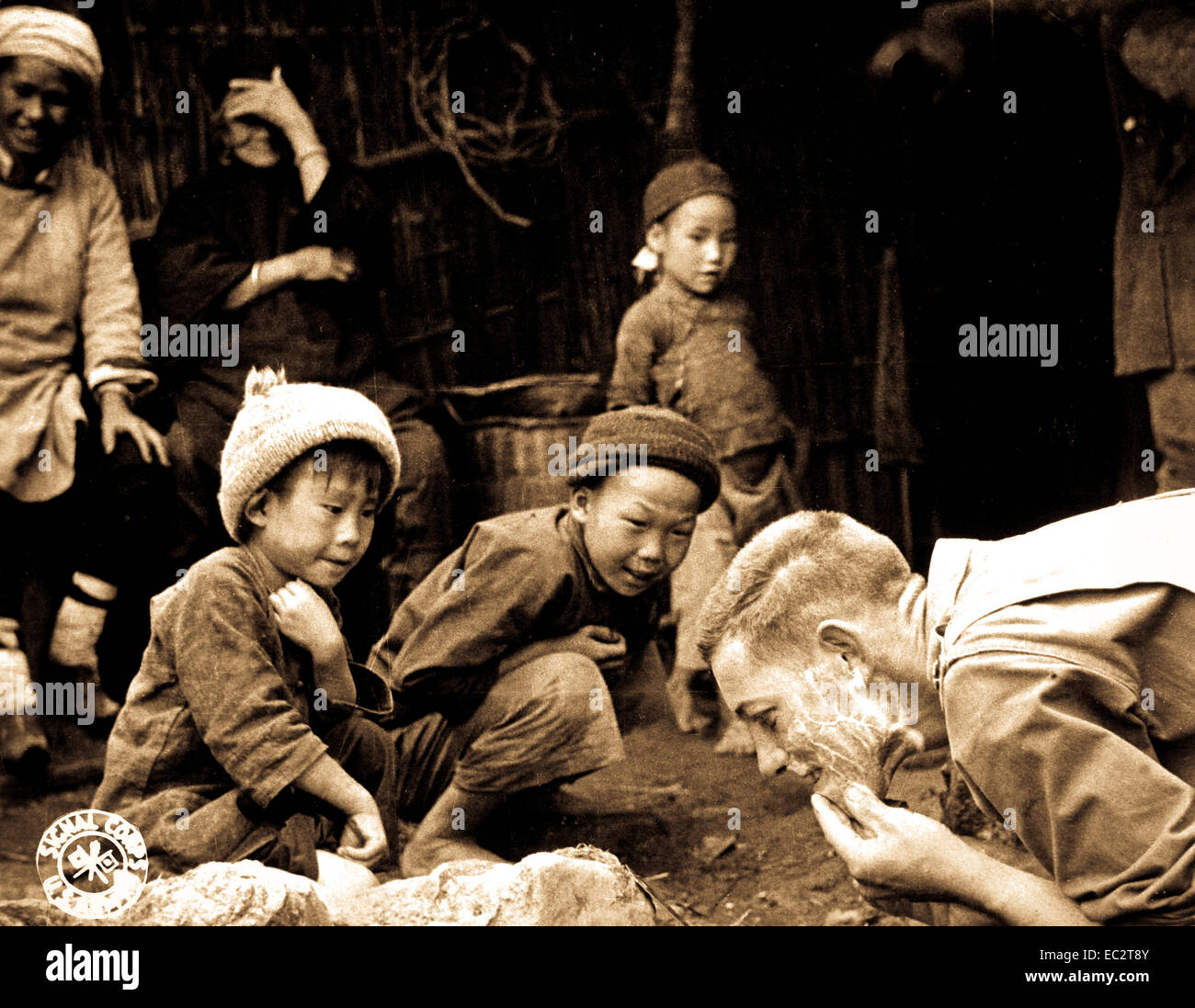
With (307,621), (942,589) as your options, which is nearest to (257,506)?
(307,621)

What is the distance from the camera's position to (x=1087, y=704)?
390 cm

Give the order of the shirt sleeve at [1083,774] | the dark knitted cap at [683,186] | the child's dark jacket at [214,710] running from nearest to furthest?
the shirt sleeve at [1083,774] < the child's dark jacket at [214,710] < the dark knitted cap at [683,186]

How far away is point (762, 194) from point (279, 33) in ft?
→ 5.25

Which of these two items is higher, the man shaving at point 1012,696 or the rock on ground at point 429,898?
the man shaving at point 1012,696

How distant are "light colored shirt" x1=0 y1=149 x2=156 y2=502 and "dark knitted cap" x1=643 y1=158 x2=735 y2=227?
165 centimetres

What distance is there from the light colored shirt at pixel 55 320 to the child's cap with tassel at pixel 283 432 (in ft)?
1.38

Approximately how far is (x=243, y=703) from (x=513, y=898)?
3.15 ft

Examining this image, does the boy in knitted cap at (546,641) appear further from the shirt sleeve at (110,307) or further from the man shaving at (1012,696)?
the shirt sleeve at (110,307)

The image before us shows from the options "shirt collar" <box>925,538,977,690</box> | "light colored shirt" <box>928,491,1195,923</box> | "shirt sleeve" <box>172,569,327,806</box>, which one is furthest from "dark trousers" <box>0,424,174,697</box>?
"light colored shirt" <box>928,491,1195,923</box>

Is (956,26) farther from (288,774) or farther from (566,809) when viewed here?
(288,774)

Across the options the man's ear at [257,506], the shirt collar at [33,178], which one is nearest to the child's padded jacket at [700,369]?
the man's ear at [257,506]

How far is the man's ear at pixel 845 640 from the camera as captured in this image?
451 centimetres

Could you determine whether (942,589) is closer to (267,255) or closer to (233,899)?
(233,899)
